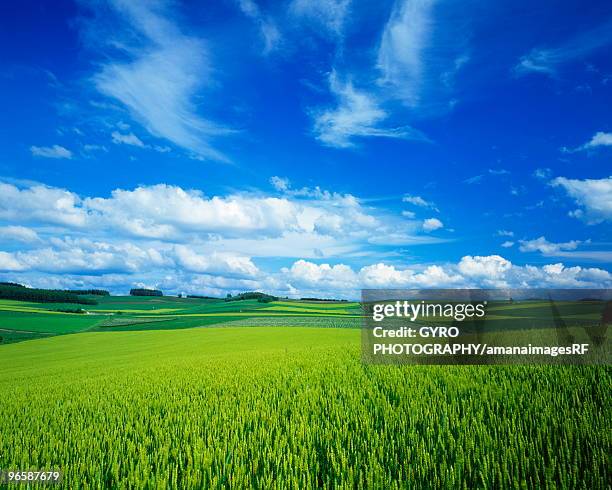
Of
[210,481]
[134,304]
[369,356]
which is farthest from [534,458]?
[134,304]

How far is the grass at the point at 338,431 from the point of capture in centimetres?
425

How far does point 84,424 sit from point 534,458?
7.46 m

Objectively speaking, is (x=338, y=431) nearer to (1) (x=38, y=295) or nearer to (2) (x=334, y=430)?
(2) (x=334, y=430)

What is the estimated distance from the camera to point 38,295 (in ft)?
309

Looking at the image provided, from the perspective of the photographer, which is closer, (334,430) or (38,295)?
(334,430)

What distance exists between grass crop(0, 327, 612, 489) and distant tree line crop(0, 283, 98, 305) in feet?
332

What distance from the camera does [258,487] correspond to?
4.04m

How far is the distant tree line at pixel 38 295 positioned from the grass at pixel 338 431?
10111 cm

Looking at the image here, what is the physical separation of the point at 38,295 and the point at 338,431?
110m

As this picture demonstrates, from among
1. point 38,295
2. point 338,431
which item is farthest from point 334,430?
point 38,295

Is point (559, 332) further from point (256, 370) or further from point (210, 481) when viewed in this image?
point (210, 481)

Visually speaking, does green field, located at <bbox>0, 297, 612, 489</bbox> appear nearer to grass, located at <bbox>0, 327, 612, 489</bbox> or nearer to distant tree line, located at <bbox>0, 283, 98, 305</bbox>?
grass, located at <bbox>0, 327, 612, 489</bbox>

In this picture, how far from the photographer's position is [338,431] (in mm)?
5500

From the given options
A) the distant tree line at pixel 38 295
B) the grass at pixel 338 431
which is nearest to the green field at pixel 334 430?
the grass at pixel 338 431
